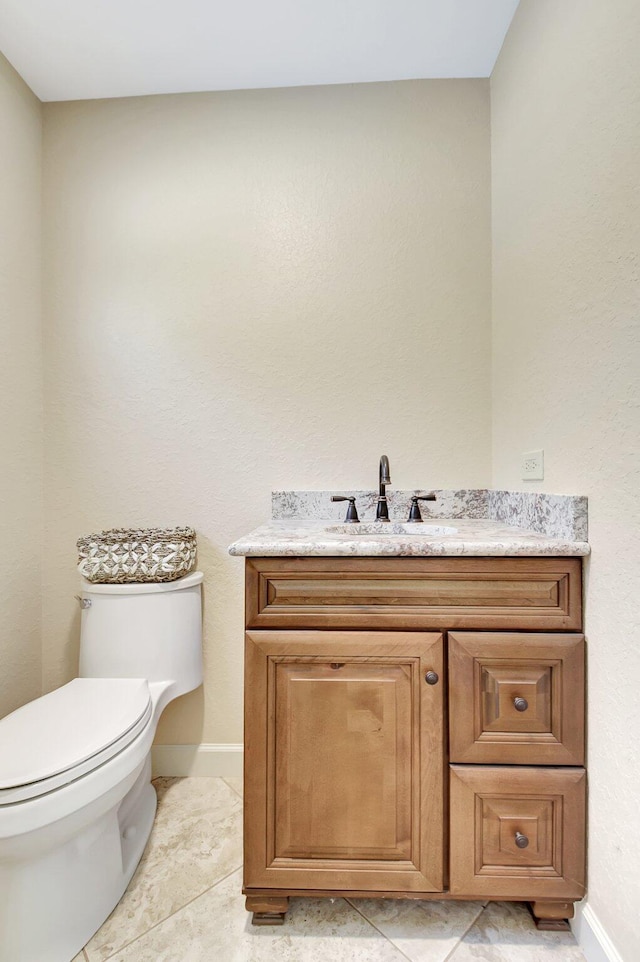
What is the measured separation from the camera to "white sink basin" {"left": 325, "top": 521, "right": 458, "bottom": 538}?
4.73 feet

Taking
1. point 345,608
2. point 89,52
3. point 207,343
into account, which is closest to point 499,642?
point 345,608

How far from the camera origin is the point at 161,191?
1625 mm

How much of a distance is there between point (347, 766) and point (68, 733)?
66 cm

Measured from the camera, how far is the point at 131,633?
55.7 inches

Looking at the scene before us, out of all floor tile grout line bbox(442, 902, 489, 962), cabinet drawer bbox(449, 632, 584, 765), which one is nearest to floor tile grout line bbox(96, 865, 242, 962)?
floor tile grout line bbox(442, 902, 489, 962)

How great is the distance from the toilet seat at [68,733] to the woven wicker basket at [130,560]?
31cm

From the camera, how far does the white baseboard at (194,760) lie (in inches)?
63.7

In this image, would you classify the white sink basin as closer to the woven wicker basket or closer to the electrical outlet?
the electrical outlet

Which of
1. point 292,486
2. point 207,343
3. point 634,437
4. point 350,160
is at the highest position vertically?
point 350,160

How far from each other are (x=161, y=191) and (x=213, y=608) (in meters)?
1.55

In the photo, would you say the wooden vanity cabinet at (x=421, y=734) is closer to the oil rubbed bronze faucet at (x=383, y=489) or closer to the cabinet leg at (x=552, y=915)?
the cabinet leg at (x=552, y=915)

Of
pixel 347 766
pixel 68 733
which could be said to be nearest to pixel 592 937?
pixel 347 766

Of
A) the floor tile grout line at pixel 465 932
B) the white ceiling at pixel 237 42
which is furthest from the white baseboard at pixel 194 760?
the white ceiling at pixel 237 42

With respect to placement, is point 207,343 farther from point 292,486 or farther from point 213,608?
point 213,608
